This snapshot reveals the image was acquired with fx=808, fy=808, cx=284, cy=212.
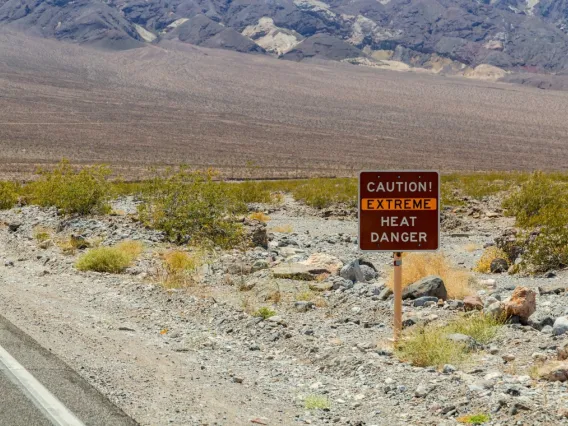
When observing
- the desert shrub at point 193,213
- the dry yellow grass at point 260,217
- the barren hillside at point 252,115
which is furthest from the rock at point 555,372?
the barren hillside at point 252,115

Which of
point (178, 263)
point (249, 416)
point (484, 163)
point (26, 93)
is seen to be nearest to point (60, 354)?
point (249, 416)

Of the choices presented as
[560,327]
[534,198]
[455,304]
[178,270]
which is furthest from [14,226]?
[560,327]

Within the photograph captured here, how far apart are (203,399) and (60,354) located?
190cm

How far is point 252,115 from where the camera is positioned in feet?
389

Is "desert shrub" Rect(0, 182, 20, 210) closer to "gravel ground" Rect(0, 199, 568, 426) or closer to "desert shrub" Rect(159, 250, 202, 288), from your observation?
"gravel ground" Rect(0, 199, 568, 426)

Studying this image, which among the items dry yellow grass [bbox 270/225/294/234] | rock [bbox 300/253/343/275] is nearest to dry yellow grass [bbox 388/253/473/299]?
rock [bbox 300/253/343/275]

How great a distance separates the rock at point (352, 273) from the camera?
12.5 meters

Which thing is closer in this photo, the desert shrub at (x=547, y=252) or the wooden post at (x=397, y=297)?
the wooden post at (x=397, y=297)

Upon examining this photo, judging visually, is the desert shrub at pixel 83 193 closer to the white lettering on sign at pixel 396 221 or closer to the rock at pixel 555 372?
the white lettering on sign at pixel 396 221

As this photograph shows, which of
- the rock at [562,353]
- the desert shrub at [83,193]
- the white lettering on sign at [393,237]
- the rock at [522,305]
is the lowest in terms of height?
the desert shrub at [83,193]

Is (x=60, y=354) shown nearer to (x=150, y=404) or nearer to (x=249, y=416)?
(x=150, y=404)

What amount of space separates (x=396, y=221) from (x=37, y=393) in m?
3.63

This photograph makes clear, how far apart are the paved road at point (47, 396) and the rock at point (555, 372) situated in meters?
3.32

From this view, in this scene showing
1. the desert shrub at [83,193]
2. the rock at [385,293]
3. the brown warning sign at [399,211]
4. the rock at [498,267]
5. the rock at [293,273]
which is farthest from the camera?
the desert shrub at [83,193]
